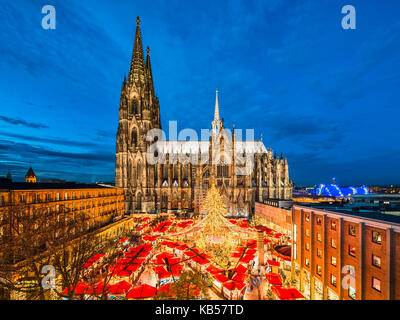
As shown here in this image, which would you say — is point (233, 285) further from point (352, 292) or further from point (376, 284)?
point (376, 284)

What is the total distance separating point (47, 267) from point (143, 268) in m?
12.7

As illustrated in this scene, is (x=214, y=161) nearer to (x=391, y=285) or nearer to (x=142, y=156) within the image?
(x=142, y=156)

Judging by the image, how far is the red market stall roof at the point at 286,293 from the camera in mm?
16719

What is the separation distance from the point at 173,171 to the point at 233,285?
51.1 m

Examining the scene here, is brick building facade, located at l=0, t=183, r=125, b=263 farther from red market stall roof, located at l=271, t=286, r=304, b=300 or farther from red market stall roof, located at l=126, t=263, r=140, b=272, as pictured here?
red market stall roof, located at l=271, t=286, r=304, b=300

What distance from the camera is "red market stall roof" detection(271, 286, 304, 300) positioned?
54.9ft

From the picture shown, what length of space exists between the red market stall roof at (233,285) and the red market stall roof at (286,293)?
2991mm

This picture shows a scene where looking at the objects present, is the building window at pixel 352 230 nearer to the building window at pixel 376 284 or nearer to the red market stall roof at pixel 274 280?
the building window at pixel 376 284

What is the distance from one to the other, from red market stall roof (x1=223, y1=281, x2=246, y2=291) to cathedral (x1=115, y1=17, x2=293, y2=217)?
39.4m

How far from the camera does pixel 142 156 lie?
62.2 meters

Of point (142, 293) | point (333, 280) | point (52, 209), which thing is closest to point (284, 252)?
point (333, 280)

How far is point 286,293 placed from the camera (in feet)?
56.1
